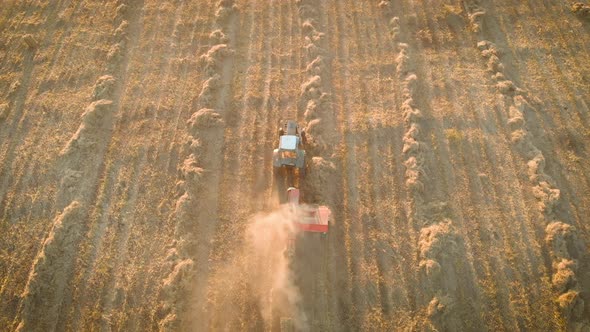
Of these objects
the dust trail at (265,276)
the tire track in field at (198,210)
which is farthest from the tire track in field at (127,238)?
the dust trail at (265,276)

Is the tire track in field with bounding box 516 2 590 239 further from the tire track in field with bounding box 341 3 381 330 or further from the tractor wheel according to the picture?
the tractor wheel

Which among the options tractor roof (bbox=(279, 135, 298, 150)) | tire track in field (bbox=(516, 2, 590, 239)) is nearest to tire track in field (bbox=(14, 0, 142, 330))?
tractor roof (bbox=(279, 135, 298, 150))

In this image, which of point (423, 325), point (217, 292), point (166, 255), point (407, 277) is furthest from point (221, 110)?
point (423, 325)

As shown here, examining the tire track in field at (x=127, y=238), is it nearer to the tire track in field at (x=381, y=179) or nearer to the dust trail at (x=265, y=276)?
the dust trail at (x=265, y=276)

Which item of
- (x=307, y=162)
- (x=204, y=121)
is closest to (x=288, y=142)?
(x=307, y=162)

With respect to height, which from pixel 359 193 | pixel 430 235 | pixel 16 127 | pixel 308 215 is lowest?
pixel 430 235

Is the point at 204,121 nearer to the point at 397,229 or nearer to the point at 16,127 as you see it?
the point at 16,127
